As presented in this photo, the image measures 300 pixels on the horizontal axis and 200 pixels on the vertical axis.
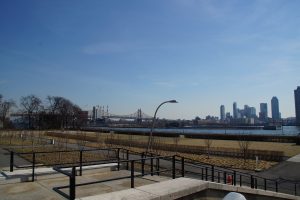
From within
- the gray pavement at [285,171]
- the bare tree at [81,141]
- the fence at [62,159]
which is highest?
the fence at [62,159]

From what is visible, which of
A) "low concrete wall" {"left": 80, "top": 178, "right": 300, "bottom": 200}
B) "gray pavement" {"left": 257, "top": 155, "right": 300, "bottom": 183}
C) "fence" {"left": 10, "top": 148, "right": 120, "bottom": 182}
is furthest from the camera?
"gray pavement" {"left": 257, "top": 155, "right": 300, "bottom": 183}

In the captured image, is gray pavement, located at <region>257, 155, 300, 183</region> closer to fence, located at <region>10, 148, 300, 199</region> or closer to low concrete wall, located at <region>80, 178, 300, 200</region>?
fence, located at <region>10, 148, 300, 199</region>

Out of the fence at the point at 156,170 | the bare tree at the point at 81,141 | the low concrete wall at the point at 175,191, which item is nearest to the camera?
the low concrete wall at the point at 175,191

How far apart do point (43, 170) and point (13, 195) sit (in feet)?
8.90

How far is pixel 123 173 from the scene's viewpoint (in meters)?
11.4

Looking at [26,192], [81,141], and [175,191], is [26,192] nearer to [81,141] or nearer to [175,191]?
[175,191]

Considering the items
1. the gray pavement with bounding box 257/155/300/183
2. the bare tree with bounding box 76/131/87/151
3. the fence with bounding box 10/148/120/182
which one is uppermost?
the fence with bounding box 10/148/120/182

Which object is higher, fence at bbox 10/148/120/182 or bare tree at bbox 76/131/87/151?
fence at bbox 10/148/120/182

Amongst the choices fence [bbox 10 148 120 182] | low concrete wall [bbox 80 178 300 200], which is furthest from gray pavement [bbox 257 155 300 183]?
low concrete wall [bbox 80 178 300 200]

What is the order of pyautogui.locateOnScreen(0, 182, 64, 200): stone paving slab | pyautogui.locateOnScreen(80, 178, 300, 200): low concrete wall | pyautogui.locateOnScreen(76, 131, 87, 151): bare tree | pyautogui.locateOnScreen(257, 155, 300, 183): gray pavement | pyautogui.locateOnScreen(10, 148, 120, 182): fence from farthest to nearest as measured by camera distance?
pyautogui.locateOnScreen(76, 131, 87, 151): bare tree
pyautogui.locateOnScreen(257, 155, 300, 183): gray pavement
pyautogui.locateOnScreen(10, 148, 120, 182): fence
pyautogui.locateOnScreen(0, 182, 64, 200): stone paving slab
pyautogui.locateOnScreen(80, 178, 300, 200): low concrete wall

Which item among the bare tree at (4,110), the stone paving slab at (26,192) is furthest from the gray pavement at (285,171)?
the bare tree at (4,110)

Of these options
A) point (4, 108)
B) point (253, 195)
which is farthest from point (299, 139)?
point (4, 108)

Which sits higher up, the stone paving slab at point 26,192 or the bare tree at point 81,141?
the stone paving slab at point 26,192

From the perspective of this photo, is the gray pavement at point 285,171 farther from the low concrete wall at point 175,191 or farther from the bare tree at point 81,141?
the bare tree at point 81,141
